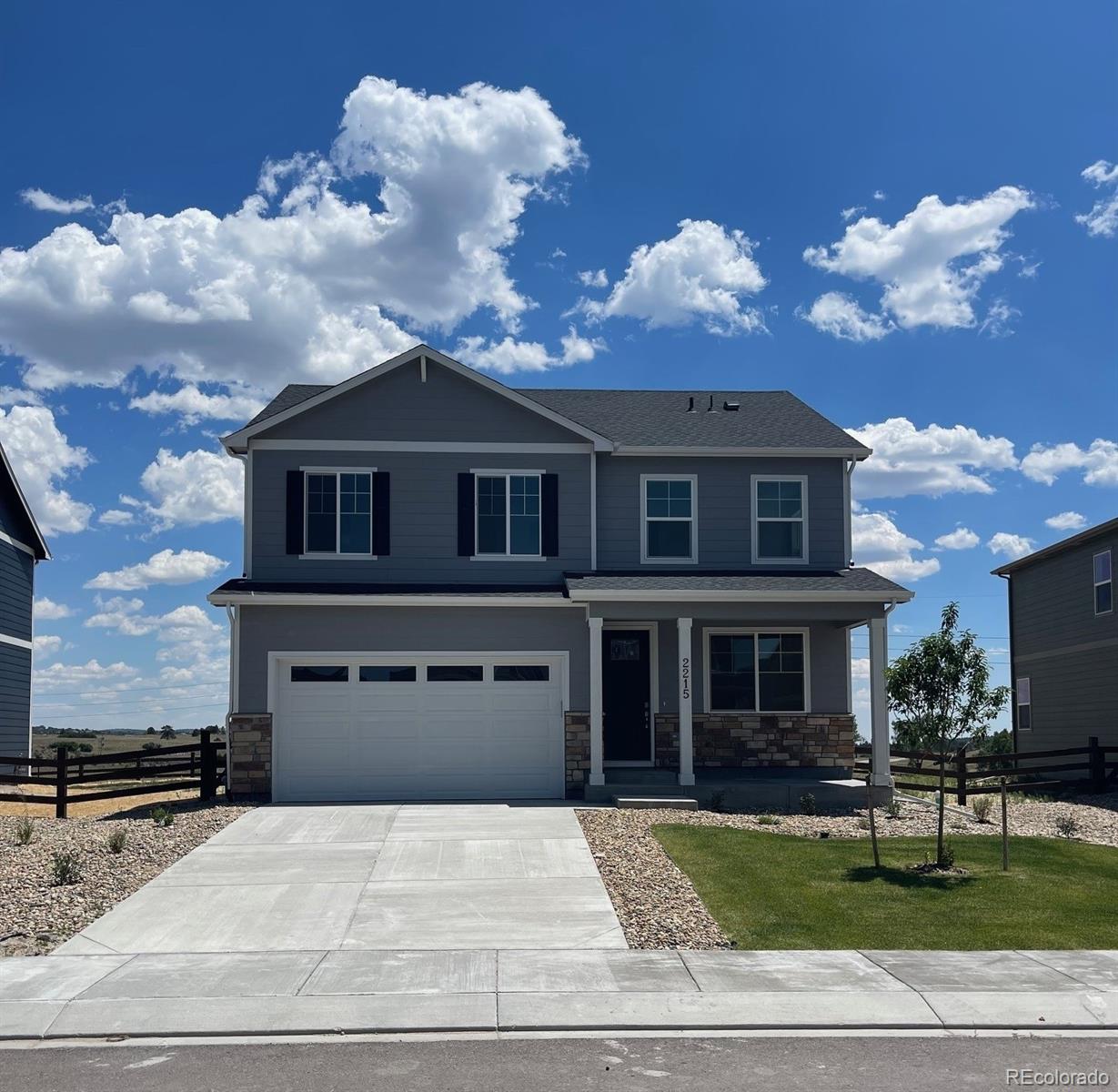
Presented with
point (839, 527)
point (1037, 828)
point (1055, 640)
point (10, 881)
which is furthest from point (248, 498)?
point (1055, 640)

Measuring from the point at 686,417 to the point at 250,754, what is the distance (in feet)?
32.9

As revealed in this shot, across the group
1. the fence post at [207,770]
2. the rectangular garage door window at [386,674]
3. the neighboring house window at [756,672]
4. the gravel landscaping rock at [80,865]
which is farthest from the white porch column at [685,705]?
the fence post at [207,770]

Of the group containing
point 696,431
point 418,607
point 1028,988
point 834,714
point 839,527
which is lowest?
point 1028,988

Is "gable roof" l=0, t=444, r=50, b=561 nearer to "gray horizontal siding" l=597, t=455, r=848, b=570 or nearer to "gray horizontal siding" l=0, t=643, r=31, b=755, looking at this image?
"gray horizontal siding" l=0, t=643, r=31, b=755

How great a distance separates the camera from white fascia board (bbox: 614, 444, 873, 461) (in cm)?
2142

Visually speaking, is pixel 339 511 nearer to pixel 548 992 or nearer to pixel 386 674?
pixel 386 674

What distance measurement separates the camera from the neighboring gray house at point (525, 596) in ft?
64.2

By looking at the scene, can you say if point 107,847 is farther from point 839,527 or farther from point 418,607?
point 839,527

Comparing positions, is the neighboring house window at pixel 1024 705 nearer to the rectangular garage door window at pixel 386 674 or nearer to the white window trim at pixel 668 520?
the white window trim at pixel 668 520

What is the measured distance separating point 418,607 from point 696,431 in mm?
6250

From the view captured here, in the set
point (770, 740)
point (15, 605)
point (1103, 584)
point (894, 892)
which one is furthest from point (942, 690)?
point (15, 605)

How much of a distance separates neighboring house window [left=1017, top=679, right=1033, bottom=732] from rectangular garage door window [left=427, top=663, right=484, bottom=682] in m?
16.3

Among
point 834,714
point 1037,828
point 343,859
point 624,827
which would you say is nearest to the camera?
point 343,859

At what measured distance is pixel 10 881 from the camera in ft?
42.2
